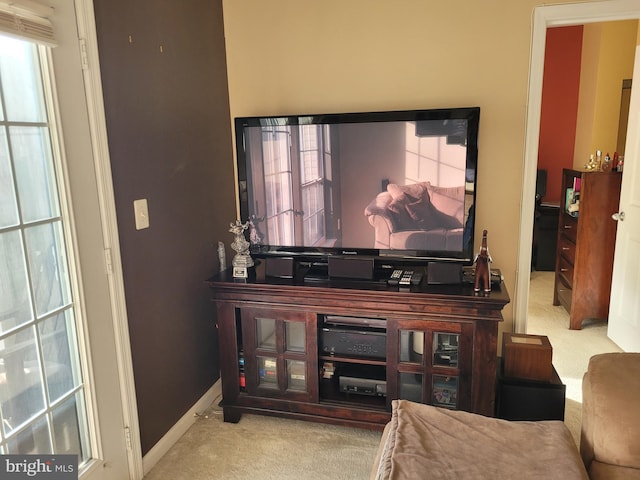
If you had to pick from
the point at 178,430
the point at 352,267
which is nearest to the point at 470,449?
the point at 352,267

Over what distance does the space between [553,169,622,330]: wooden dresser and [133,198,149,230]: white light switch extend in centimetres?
297

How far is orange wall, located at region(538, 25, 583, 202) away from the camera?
5.31 m

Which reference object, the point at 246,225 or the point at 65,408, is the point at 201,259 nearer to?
the point at 246,225

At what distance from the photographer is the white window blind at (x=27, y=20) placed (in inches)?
55.2

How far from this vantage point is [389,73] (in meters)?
2.56

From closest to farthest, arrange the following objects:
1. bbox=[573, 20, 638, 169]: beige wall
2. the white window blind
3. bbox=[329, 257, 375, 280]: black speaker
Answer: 1. the white window blind
2. bbox=[329, 257, 375, 280]: black speaker
3. bbox=[573, 20, 638, 169]: beige wall

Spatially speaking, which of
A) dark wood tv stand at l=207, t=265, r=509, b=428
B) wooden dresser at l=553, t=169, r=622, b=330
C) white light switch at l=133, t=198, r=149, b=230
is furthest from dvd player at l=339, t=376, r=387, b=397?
wooden dresser at l=553, t=169, r=622, b=330

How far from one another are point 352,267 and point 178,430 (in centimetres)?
122

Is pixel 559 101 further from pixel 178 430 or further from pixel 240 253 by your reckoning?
pixel 178 430

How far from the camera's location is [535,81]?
239cm

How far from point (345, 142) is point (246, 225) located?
0.70 meters

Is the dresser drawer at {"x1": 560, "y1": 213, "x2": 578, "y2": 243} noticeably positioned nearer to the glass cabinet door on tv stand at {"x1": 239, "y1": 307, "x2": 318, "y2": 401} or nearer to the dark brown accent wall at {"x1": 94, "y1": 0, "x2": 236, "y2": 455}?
the glass cabinet door on tv stand at {"x1": 239, "y1": 307, "x2": 318, "y2": 401}

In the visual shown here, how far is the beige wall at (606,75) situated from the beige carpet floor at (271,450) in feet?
8.96

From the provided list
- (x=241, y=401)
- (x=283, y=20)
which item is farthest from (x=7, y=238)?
(x=283, y=20)
